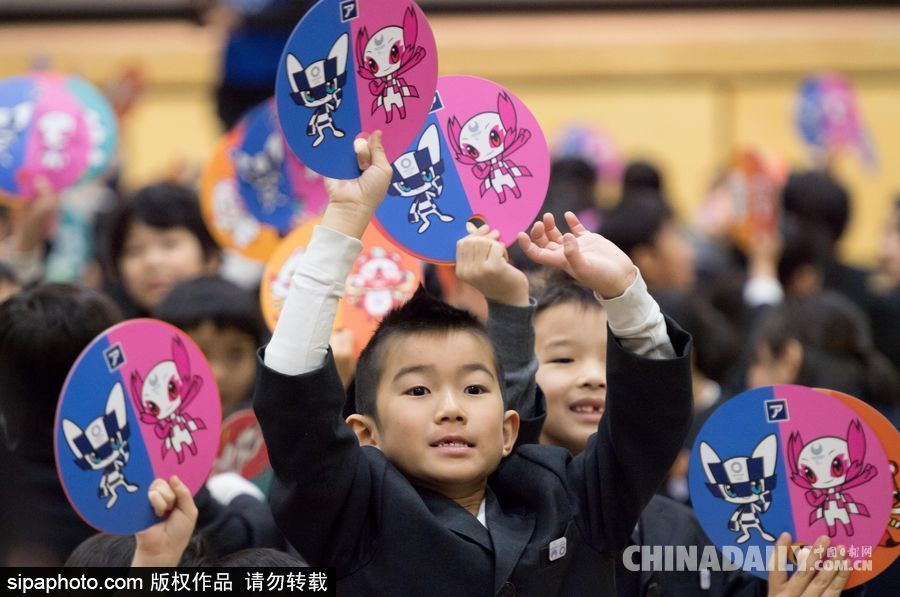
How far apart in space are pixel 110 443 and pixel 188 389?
15 cm

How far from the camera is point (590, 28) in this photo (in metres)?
8.74

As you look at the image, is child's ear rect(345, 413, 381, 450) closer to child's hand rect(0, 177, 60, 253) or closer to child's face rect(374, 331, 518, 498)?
child's face rect(374, 331, 518, 498)

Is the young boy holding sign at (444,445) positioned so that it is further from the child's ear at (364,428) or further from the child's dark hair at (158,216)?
the child's dark hair at (158,216)

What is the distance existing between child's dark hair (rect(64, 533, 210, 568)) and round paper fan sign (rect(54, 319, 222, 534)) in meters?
0.11

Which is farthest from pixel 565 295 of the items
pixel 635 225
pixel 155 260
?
pixel 635 225

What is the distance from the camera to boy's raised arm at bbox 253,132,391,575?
69.1 inches

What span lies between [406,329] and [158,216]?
2.05 meters

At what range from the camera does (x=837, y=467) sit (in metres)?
1.99

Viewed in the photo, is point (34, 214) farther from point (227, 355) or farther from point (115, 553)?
point (115, 553)

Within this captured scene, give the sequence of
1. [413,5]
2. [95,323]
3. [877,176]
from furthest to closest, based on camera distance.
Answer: [877,176], [95,323], [413,5]

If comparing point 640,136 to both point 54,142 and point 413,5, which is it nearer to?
point 54,142

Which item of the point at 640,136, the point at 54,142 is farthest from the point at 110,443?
the point at 640,136

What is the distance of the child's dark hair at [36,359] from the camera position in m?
2.36

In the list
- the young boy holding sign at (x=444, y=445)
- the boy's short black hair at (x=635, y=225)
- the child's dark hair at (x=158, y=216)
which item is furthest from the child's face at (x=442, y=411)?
the boy's short black hair at (x=635, y=225)
